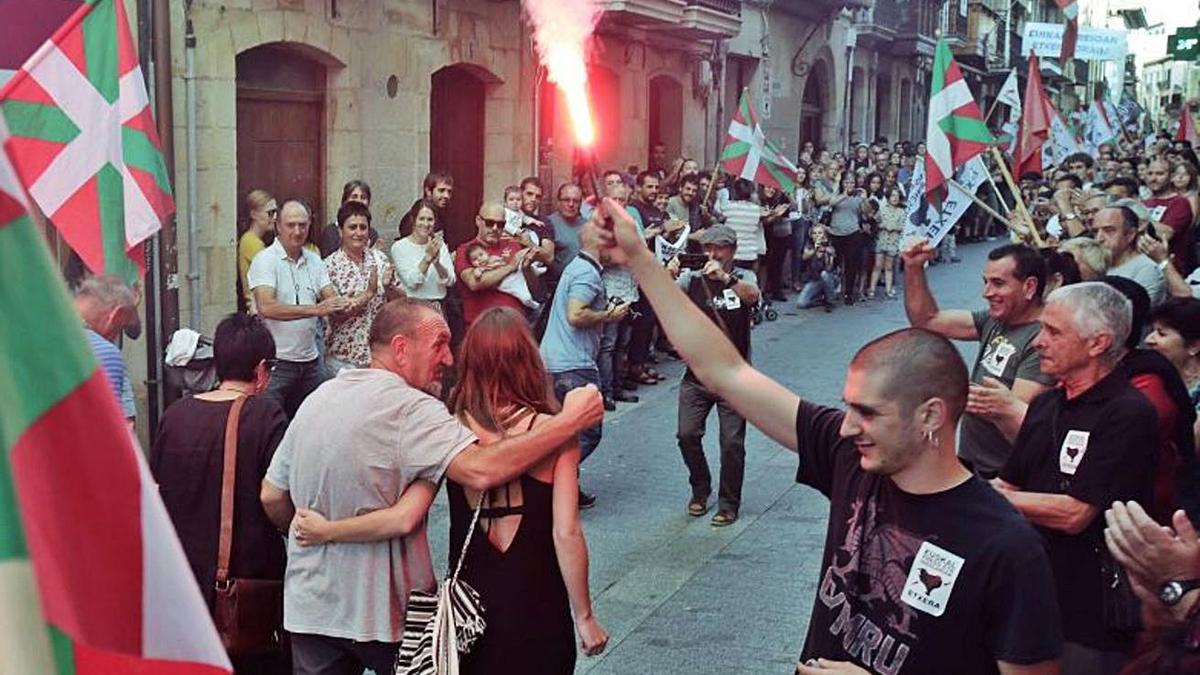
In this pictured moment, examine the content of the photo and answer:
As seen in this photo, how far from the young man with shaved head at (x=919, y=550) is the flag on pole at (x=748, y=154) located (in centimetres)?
1130

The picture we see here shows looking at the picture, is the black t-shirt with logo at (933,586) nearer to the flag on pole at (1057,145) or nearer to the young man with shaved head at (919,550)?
the young man with shaved head at (919,550)

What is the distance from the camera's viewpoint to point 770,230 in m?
17.5

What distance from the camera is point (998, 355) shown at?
5523 mm

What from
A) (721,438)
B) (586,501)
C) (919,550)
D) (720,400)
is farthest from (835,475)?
(586,501)

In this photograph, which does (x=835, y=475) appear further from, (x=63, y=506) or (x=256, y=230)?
(x=256, y=230)

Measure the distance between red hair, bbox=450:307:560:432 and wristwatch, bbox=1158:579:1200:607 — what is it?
193 cm

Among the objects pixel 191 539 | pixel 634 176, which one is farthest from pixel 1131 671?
pixel 634 176

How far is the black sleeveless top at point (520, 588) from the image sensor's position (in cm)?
396

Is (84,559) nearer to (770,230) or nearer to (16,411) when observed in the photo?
(16,411)

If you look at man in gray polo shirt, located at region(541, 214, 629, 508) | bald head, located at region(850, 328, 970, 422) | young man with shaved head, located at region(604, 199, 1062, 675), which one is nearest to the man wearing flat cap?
man in gray polo shirt, located at region(541, 214, 629, 508)

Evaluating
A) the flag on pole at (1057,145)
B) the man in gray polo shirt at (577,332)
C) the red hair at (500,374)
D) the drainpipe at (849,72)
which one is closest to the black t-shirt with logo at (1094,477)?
the red hair at (500,374)

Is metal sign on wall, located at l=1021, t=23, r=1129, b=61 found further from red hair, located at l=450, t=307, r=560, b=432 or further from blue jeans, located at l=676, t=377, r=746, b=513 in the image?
red hair, located at l=450, t=307, r=560, b=432

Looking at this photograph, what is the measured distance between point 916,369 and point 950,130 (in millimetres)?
7352

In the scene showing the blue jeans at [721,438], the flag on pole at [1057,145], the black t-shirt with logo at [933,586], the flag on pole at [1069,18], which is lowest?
the blue jeans at [721,438]
